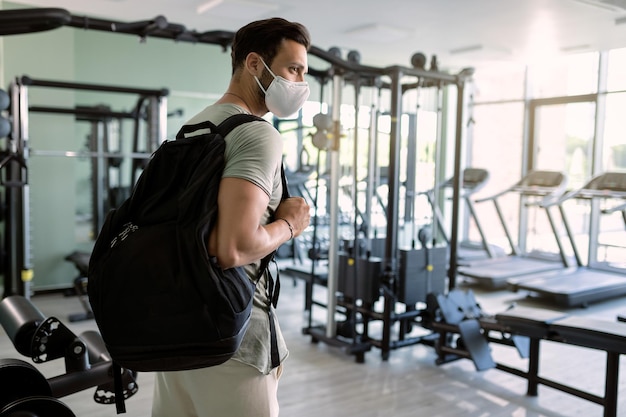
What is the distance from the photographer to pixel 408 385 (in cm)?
348

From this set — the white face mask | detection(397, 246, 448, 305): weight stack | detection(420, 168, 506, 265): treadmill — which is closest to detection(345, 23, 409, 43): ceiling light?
detection(420, 168, 506, 265): treadmill

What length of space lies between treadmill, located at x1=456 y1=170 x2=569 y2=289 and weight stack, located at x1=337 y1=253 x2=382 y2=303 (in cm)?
275

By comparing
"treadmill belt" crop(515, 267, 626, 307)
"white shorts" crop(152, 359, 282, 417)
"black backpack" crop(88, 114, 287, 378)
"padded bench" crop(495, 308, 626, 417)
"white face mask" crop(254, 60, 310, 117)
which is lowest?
"treadmill belt" crop(515, 267, 626, 307)

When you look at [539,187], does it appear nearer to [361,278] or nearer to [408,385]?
[361,278]

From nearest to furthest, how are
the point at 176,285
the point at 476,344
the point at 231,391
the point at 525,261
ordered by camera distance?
the point at 176,285
the point at 231,391
the point at 476,344
the point at 525,261

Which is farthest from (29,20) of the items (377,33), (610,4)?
(610,4)

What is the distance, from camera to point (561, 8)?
5.11m

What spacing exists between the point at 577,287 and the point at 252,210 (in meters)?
5.57

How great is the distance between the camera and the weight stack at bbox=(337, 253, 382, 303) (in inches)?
157

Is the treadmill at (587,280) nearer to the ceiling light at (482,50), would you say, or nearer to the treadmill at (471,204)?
the treadmill at (471,204)

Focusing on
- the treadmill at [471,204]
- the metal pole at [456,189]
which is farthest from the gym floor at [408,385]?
the treadmill at [471,204]

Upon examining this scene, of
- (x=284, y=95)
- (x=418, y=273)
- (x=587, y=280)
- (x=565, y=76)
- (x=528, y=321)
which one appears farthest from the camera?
(x=565, y=76)

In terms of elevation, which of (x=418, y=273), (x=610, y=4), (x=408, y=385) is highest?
(x=610, y=4)

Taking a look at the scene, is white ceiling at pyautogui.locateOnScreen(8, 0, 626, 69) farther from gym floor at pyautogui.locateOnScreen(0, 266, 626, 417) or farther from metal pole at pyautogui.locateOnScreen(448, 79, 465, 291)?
gym floor at pyautogui.locateOnScreen(0, 266, 626, 417)
